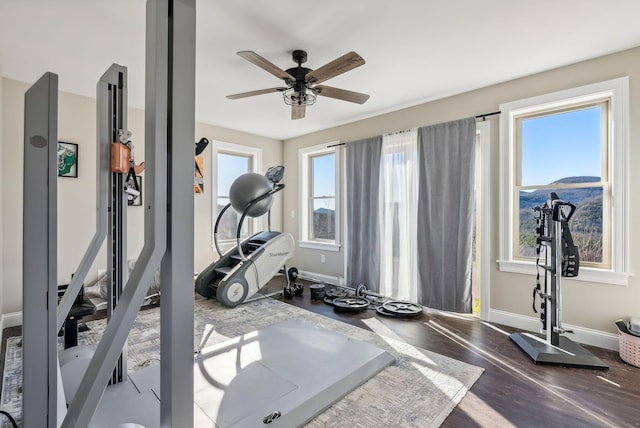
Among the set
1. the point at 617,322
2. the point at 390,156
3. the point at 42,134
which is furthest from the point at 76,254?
the point at 617,322

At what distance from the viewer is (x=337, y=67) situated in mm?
2232

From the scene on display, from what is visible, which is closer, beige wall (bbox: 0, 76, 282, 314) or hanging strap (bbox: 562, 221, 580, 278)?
hanging strap (bbox: 562, 221, 580, 278)

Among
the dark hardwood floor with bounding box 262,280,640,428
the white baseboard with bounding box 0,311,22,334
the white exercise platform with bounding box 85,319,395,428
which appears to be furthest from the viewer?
the white baseboard with bounding box 0,311,22,334

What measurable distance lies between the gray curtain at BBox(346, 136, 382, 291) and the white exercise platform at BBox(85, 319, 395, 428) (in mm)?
1742

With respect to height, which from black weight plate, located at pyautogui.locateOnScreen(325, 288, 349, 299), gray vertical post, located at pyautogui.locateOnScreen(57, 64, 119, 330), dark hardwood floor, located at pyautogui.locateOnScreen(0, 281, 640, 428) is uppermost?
gray vertical post, located at pyautogui.locateOnScreen(57, 64, 119, 330)

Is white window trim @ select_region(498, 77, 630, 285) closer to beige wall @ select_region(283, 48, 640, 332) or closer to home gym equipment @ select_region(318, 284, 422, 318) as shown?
beige wall @ select_region(283, 48, 640, 332)

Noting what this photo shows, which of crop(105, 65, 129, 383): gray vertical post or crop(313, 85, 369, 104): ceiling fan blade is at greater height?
crop(313, 85, 369, 104): ceiling fan blade

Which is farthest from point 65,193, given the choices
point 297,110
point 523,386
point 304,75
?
point 523,386

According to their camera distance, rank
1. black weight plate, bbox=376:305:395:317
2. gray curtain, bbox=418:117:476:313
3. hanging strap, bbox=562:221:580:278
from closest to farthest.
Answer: hanging strap, bbox=562:221:580:278 < gray curtain, bbox=418:117:476:313 < black weight plate, bbox=376:305:395:317

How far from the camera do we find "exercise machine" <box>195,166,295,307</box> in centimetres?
360

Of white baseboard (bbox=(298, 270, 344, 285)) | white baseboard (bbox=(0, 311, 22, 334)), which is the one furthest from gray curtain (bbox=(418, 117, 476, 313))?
white baseboard (bbox=(0, 311, 22, 334))

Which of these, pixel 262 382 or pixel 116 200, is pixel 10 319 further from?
pixel 262 382

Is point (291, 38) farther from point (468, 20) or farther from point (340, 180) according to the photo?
point (340, 180)

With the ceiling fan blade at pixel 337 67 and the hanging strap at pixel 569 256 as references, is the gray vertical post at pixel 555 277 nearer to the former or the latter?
the hanging strap at pixel 569 256
